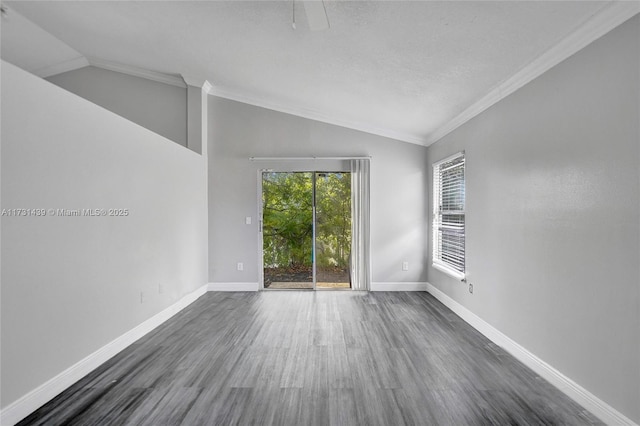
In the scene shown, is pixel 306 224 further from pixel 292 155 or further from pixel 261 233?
pixel 292 155

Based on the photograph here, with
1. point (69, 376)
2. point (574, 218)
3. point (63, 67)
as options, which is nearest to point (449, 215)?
point (574, 218)

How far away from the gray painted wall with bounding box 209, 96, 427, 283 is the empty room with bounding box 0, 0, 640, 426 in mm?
35

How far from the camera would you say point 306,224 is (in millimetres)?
4812

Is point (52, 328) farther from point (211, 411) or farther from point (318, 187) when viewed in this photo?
point (318, 187)

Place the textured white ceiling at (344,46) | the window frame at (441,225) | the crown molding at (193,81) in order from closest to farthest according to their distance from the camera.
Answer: the textured white ceiling at (344,46)
the window frame at (441,225)
the crown molding at (193,81)

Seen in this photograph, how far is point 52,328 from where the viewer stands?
1.98 meters

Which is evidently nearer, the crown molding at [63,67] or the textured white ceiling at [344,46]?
the textured white ceiling at [344,46]

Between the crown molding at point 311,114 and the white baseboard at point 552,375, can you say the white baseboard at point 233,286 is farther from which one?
the white baseboard at point 552,375

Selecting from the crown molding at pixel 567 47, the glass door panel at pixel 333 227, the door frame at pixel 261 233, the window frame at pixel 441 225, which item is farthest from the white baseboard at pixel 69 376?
the crown molding at pixel 567 47

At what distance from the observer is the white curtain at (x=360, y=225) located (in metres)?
4.70

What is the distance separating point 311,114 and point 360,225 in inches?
76.1

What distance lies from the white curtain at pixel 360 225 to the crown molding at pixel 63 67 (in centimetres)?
448

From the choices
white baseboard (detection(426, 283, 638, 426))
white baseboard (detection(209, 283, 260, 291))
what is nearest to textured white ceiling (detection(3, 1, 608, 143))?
white baseboard (detection(426, 283, 638, 426))

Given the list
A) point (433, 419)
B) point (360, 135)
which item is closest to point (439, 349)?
point (433, 419)
